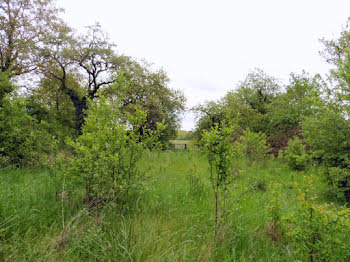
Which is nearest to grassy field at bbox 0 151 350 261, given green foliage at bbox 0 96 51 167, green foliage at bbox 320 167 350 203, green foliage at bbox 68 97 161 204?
green foliage at bbox 68 97 161 204

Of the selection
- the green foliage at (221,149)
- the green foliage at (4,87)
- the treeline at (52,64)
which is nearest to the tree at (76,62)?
the treeline at (52,64)

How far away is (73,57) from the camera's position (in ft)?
46.8

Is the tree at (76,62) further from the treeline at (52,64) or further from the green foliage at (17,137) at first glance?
the green foliage at (17,137)

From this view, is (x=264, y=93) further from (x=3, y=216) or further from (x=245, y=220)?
(x=3, y=216)

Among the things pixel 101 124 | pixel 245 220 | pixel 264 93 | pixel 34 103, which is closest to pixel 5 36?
pixel 34 103

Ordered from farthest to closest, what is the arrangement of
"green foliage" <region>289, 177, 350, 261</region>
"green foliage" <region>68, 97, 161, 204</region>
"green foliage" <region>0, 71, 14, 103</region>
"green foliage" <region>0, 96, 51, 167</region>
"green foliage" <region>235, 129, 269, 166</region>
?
"green foliage" <region>235, 129, 269, 166</region> → "green foliage" <region>0, 71, 14, 103</region> → "green foliage" <region>0, 96, 51, 167</region> → "green foliage" <region>68, 97, 161, 204</region> → "green foliage" <region>289, 177, 350, 261</region>

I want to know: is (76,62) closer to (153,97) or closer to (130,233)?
(153,97)

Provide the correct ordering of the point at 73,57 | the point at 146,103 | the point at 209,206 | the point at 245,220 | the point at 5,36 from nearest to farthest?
the point at 245,220
the point at 209,206
the point at 5,36
the point at 73,57
the point at 146,103

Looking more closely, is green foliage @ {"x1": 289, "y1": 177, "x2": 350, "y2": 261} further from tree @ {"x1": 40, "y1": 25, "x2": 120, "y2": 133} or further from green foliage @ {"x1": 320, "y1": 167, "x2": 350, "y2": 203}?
tree @ {"x1": 40, "y1": 25, "x2": 120, "y2": 133}

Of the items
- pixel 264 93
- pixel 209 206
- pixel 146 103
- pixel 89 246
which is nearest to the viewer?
pixel 89 246

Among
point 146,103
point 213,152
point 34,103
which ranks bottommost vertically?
Answer: point 213,152

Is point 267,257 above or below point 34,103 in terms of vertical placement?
below

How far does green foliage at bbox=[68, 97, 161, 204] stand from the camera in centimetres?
300

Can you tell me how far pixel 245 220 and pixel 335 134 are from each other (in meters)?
3.50
